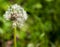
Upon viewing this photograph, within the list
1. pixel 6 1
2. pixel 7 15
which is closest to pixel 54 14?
pixel 6 1

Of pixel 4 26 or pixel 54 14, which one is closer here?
pixel 4 26

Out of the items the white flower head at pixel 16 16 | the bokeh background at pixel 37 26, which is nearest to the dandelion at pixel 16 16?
the white flower head at pixel 16 16

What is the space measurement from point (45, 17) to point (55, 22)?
0.13 meters

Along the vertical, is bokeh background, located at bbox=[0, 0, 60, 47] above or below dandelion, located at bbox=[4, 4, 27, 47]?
below

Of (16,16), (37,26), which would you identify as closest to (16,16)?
(16,16)

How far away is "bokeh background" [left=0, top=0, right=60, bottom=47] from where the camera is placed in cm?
213

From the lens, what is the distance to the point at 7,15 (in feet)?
4.42

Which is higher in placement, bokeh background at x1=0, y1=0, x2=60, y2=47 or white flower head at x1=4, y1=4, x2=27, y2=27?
white flower head at x1=4, y1=4, x2=27, y2=27

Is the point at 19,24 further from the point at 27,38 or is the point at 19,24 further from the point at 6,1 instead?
the point at 6,1

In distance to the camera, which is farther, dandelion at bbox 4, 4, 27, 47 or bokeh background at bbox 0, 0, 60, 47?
bokeh background at bbox 0, 0, 60, 47

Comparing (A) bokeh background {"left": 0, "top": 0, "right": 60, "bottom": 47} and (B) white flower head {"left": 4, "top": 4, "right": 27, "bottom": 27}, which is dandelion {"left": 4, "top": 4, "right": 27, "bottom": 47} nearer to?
(B) white flower head {"left": 4, "top": 4, "right": 27, "bottom": 27}

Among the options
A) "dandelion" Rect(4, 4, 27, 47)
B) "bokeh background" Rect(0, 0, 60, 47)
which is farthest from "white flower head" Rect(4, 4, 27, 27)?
"bokeh background" Rect(0, 0, 60, 47)

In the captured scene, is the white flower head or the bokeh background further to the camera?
the bokeh background

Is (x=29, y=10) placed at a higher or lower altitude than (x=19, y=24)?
lower
